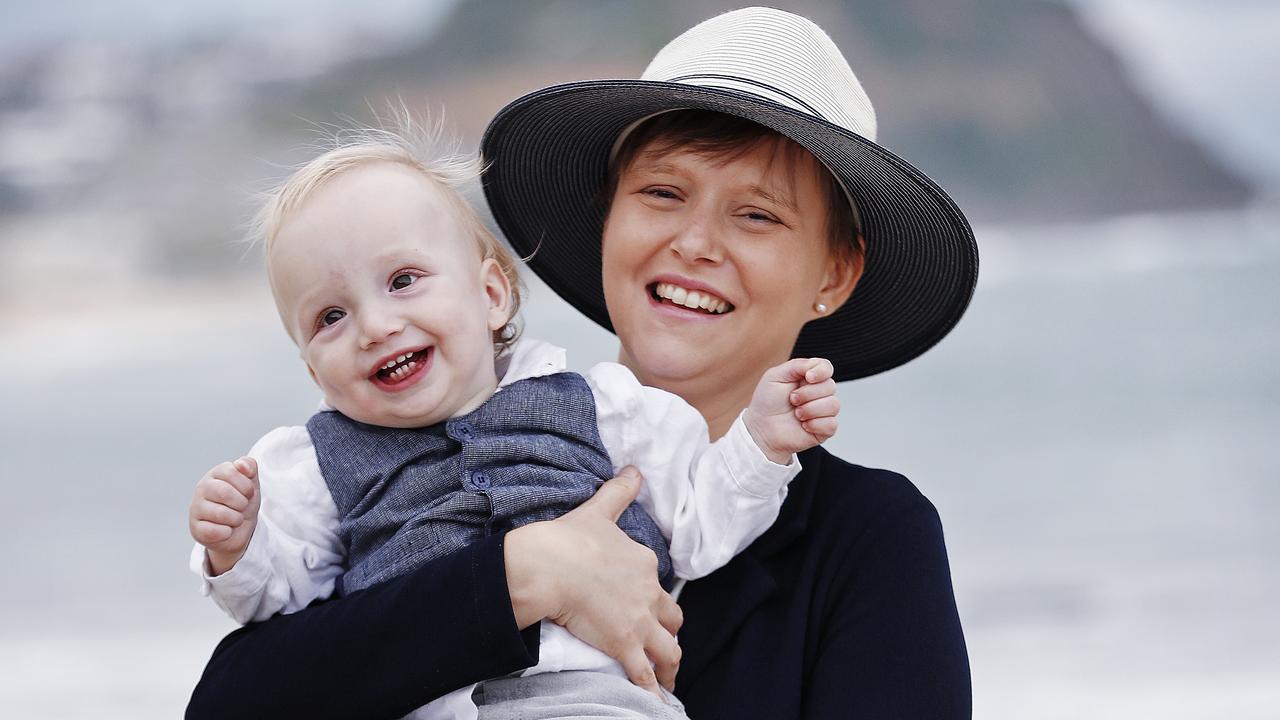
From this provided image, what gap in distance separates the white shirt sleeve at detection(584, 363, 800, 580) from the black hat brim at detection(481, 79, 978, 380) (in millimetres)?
369

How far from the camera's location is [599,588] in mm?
1554

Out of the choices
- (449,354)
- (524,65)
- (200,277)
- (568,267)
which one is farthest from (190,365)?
(449,354)

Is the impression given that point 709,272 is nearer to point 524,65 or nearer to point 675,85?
point 675,85

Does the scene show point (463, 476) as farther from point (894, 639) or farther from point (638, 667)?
point (894, 639)

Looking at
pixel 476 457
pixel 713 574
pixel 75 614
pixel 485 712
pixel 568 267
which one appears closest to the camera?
pixel 485 712

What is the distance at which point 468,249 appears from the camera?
1789 mm

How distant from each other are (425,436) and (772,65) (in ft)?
2.16

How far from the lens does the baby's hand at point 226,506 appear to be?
1.53m

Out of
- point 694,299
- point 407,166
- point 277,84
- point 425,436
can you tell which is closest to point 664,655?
point 425,436

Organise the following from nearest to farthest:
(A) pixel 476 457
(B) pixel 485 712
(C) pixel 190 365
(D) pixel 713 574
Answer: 1. (B) pixel 485 712
2. (A) pixel 476 457
3. (D) pixel 713 574
4. (C) pixel 190 365

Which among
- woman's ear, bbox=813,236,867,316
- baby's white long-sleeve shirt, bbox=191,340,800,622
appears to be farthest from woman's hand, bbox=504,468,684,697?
woman's ear, bbox=813,236,867,316

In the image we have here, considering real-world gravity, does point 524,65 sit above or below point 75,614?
above

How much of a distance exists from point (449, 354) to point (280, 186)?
12.8 inches

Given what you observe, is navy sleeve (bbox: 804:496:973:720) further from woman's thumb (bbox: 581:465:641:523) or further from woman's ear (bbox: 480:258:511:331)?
woman's ear (bbox: 480:258:511:331)
